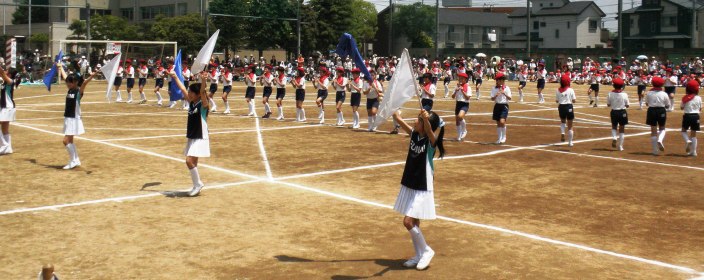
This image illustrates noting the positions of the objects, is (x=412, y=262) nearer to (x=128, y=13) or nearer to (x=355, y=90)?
(x=355, y=90)

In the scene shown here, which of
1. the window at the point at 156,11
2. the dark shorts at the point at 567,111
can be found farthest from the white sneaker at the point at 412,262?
the window at the point at 156,11

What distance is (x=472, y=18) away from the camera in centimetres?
11538

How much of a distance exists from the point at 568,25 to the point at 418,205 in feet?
319

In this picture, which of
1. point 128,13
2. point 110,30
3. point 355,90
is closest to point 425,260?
point 355,90

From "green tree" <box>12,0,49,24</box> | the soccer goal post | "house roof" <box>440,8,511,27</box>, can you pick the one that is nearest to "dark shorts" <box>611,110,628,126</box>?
the soccer goal post

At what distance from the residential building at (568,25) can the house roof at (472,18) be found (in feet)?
38.4

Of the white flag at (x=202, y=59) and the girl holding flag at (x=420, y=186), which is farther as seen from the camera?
the white flag at (x=202, y=59)

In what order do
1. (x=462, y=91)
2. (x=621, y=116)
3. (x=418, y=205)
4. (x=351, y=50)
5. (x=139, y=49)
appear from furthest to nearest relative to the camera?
(x=139, y=49)
(x=462, y=91)
(x=621, y=116)
(x=351, y=50)
(x=418, y=205)

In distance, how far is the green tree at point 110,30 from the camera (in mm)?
73875

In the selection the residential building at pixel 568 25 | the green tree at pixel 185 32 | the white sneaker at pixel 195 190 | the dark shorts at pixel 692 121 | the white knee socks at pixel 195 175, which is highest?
the residential building at pixel 568 25

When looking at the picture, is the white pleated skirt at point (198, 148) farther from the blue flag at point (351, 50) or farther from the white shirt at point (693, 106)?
the white shirt at point (693, 106)

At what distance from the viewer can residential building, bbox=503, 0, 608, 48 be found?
98.8 m

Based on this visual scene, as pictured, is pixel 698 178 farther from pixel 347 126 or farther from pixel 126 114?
pixel 126 114

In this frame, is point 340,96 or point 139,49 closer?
point 340,96
